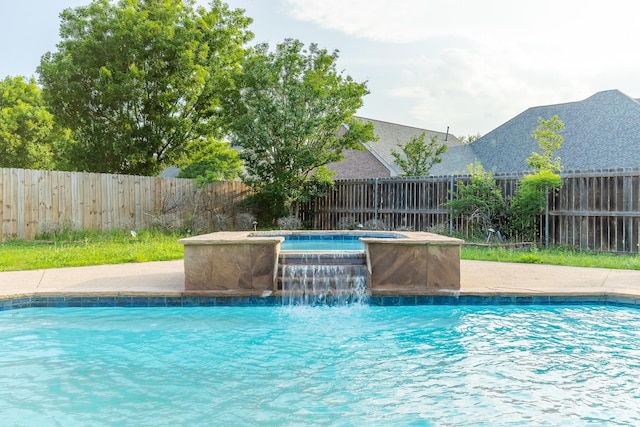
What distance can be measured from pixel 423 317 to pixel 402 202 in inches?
330

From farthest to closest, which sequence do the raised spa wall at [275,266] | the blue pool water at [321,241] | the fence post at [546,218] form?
the fence post at [546,218]
the blue pool water at [321,241]
the raised spa wall at [275,266]

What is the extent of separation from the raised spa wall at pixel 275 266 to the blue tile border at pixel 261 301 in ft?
0.27

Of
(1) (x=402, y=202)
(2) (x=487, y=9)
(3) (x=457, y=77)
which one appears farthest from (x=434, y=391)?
(3) (x=457, y=77)

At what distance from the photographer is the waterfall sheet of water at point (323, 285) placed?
5.92 m

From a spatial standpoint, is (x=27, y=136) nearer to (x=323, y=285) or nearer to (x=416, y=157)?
(x=416, y=157)

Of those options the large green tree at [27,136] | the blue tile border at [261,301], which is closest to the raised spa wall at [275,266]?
the blue tile border at [261,301]

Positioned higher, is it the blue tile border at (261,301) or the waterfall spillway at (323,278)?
the waterfall spillway at (323,278)

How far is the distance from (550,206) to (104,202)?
32.7 ft

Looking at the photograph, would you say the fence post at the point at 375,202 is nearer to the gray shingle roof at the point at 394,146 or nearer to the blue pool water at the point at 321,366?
the gray shingle roof at the point at 394,146

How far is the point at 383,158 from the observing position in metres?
19.9

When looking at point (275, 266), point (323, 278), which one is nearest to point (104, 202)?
point (275, 266)

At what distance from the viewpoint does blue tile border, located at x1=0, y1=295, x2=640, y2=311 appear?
558 cm

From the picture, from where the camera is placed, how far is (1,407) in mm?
3193

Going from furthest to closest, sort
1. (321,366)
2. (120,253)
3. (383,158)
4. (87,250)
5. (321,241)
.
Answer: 1. (383,158)
2. (321,241)
3. (87,250)
4. (120,253)
5. (321,366)
